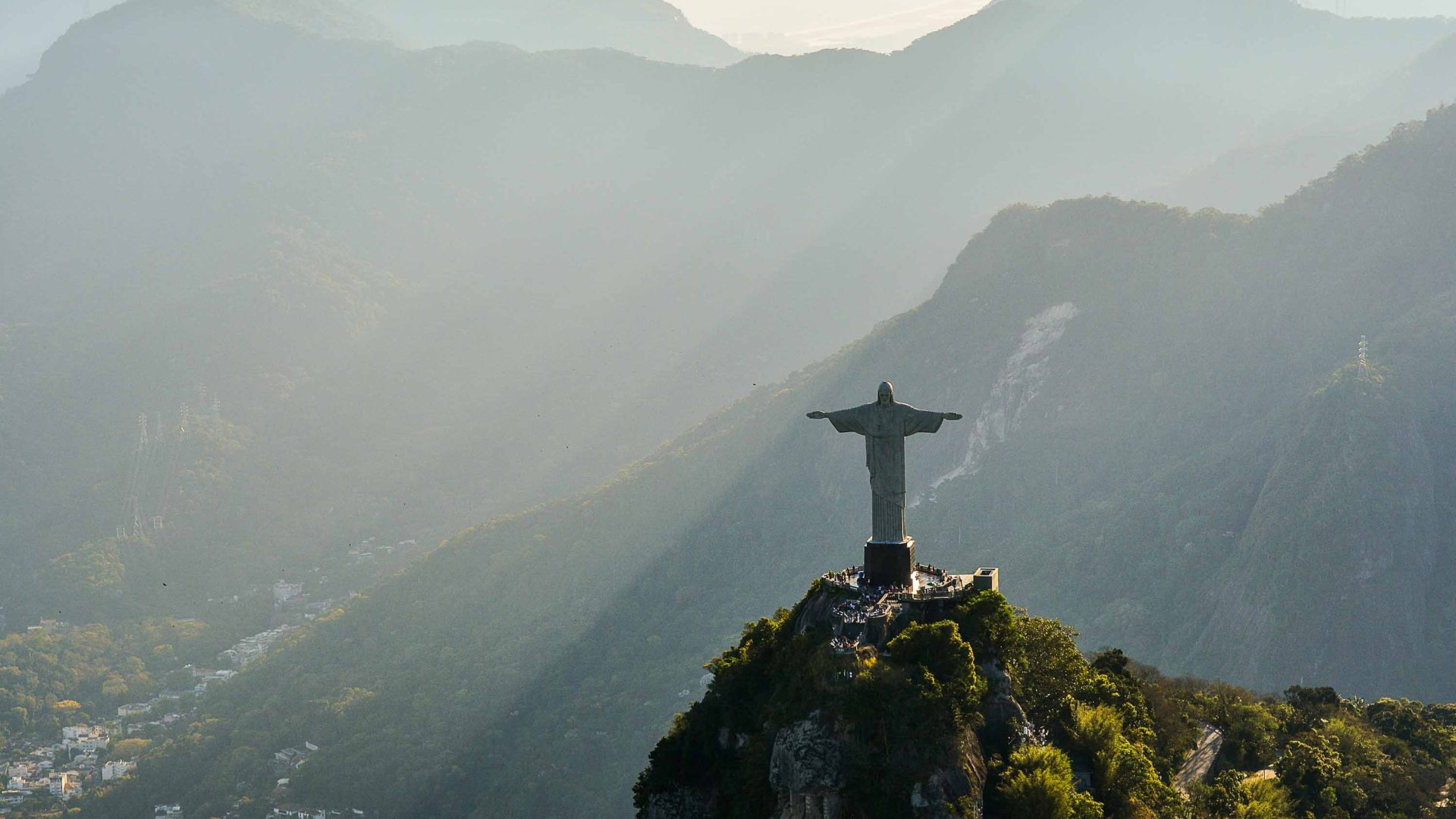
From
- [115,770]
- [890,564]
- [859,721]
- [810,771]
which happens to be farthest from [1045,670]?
[115,770]

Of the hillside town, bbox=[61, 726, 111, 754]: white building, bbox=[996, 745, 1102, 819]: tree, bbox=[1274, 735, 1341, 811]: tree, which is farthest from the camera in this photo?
bbox=[61, 726, 111, 754]: white building

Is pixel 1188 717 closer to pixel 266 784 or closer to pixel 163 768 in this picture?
pixel 266 784

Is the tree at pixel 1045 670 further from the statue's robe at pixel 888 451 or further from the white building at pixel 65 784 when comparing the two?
the white building at pixel 65 784

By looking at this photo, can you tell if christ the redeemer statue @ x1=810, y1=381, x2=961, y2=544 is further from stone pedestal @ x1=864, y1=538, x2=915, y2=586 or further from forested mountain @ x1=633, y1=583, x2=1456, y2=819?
forested mountain @ x1=633, y1=583, x2=1456, y2=819

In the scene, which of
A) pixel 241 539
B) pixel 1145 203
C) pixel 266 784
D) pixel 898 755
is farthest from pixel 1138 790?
pixel 241 539

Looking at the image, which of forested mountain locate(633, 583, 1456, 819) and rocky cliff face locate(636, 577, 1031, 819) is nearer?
rocky cliff face locate(636, 577, 1031, 819)

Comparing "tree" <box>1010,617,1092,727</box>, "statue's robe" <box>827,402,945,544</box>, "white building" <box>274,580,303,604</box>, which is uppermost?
"statue's robe" <box>827,402,945,544</box>

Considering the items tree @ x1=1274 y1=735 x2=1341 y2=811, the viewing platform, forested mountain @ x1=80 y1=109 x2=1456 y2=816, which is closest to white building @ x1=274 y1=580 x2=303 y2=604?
forested mountain @ x1=80 y1=109 x2=1456 y2=816
